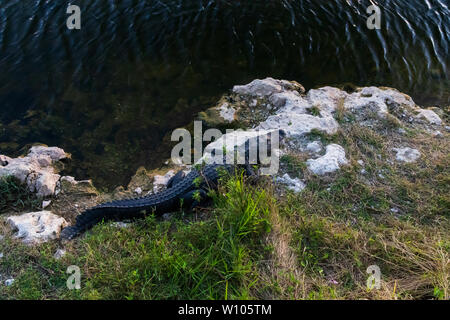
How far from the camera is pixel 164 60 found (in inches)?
278

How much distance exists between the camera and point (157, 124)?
5.97 meters

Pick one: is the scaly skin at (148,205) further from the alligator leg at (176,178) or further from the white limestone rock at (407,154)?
the white limestone rock at (407,154)

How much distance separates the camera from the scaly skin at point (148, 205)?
397 cm

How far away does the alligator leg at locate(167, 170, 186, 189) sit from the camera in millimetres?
4660

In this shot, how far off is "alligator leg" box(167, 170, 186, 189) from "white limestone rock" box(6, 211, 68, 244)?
137cm

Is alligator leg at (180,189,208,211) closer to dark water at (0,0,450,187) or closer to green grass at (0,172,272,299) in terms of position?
green grass at (0,172,272,299)

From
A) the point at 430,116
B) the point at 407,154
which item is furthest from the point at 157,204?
the point at 430,116

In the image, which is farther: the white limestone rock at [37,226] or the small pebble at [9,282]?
the white limestone rock at [37,226]

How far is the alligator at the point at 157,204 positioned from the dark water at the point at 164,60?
121 cm

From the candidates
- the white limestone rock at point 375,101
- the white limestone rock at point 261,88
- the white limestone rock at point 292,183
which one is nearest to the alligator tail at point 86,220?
the white limestone rock at point 292,183

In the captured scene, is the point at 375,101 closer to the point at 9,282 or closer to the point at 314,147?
the point at 314,147

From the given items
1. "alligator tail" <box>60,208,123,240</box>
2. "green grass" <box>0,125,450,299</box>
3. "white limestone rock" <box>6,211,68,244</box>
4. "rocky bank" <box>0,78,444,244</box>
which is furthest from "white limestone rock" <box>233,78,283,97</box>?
"white limestone rock" <box>6,211,68,244</box>

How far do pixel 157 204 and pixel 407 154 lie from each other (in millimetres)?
3408

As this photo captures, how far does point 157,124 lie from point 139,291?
3.45 metres
